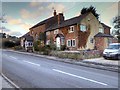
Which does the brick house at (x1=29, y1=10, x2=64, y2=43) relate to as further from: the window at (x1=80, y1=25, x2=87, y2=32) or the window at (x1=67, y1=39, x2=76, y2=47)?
the window at (x1=80, y1=25, x2=87, y2=32)

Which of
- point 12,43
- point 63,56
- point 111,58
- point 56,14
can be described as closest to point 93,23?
point 56,14

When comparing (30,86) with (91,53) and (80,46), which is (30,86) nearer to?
(91,53)

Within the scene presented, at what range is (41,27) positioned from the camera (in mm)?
62594

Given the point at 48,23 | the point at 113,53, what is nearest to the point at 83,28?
the point at 48,23

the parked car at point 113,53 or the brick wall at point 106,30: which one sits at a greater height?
the brick wall at point 106,30

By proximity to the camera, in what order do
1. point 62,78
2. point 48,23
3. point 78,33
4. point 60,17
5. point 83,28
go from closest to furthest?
1. point 62,78
2. point 78,33
3. point 83,28
4. point 60,17
5. point 48,23

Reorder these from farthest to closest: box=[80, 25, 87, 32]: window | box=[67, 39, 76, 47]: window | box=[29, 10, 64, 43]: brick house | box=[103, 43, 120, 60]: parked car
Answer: box=[29, 10, 64, 43]: brick house < box=[67, 39, 76, 47]: window < box=[80, 25, 87, 32]: window < box=[103, 43, 120, 60]: parked car

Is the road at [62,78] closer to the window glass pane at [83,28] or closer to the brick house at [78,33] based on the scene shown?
the brick house at [78,33]

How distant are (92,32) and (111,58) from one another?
25.2 meters

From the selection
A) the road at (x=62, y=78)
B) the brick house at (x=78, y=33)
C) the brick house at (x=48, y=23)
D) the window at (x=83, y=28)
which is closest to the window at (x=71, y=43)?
the brick house at (x=78, y=33)

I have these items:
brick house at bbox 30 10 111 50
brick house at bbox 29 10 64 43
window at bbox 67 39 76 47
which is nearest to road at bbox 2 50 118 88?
brick house at bbox 30 10 111 50

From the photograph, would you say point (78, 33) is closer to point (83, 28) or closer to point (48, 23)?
point (83, 28)

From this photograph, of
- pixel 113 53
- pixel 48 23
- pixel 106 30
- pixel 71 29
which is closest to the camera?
pixel 113 53

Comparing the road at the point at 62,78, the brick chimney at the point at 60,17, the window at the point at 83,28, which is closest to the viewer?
the road at the point at 62,78
